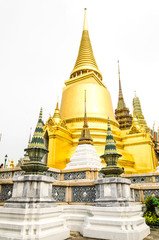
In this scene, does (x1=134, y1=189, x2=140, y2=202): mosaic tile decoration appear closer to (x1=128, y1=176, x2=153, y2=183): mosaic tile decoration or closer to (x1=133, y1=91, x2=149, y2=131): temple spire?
(x1=128, y1=176, x2=153, y2=183): mosaic tile decoration

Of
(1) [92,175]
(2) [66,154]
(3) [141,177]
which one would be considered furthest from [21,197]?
(2) [66,154]

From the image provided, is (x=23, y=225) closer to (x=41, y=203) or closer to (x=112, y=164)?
(x=41, y=203)

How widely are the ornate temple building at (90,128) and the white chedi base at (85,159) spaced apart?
269 cm

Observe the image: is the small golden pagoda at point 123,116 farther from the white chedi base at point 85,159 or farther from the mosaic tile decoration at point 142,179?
the mosaic tile decoration at point 142,179

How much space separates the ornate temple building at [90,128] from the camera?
1198 centimetres

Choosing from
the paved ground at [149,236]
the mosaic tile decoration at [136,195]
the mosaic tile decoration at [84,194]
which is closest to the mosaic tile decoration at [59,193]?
the mosaic tile decoration at [84,194]

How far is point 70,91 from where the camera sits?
16.8 metres

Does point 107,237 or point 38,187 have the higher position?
point 38,187

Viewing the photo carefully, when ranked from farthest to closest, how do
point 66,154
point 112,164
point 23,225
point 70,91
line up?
1. point 70,91
2. point 66,154
3. point 112,164
4. point 23,225

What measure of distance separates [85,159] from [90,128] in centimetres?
566

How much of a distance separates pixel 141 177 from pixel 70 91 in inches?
435

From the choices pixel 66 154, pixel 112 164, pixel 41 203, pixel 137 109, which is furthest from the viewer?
pixel 137 109

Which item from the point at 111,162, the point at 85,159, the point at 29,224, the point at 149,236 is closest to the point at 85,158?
the point at 85,159

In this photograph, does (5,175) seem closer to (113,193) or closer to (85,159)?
(85,159)
